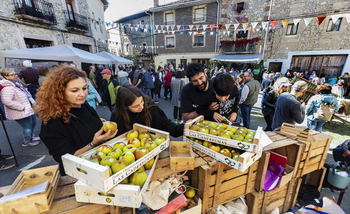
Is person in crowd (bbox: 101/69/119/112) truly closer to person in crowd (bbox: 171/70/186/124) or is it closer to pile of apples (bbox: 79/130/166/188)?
person in crowd (bbox: 171/70/186/124)

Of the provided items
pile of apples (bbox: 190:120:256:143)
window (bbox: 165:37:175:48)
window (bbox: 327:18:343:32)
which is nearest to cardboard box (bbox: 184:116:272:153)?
pile of apples (bbox: 190:120:256:143)

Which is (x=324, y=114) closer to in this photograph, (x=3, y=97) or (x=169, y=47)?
(x=3, y=97)

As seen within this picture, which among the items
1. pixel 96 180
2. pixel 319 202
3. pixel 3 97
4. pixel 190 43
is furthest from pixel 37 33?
pixel 190 43

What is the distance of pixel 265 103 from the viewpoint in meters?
3.94

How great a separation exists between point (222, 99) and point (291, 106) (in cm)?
170

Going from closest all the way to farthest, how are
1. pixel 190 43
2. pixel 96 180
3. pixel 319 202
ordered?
1. pixel 96 180
2. pixel 319 202
3. pixel 190 43

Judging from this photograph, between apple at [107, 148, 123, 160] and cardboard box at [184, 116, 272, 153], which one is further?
cardboard box at [184, 116, 272, 153]

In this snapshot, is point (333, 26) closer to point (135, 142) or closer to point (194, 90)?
point (194, 90)

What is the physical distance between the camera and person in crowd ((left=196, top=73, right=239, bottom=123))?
2.04 m

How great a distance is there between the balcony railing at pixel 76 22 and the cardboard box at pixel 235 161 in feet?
45.0

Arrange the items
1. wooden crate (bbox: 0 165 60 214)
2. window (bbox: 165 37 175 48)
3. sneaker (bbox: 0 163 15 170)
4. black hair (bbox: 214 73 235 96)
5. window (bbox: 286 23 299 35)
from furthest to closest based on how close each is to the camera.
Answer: window (bbox: 165 37 175 48)
window (bbox: 286 23 299 35)
sneaker (bbox: 0 163 15 170)
black hair (bbox: 214 73 235 96)
wooden crate (bbox: 0 165 60 214)

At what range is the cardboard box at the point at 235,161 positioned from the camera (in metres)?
1.31

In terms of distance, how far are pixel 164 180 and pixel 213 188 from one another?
1.76 ft

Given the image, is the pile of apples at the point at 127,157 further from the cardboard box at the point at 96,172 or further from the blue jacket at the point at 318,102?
the blue jacket at the point at 318,102
